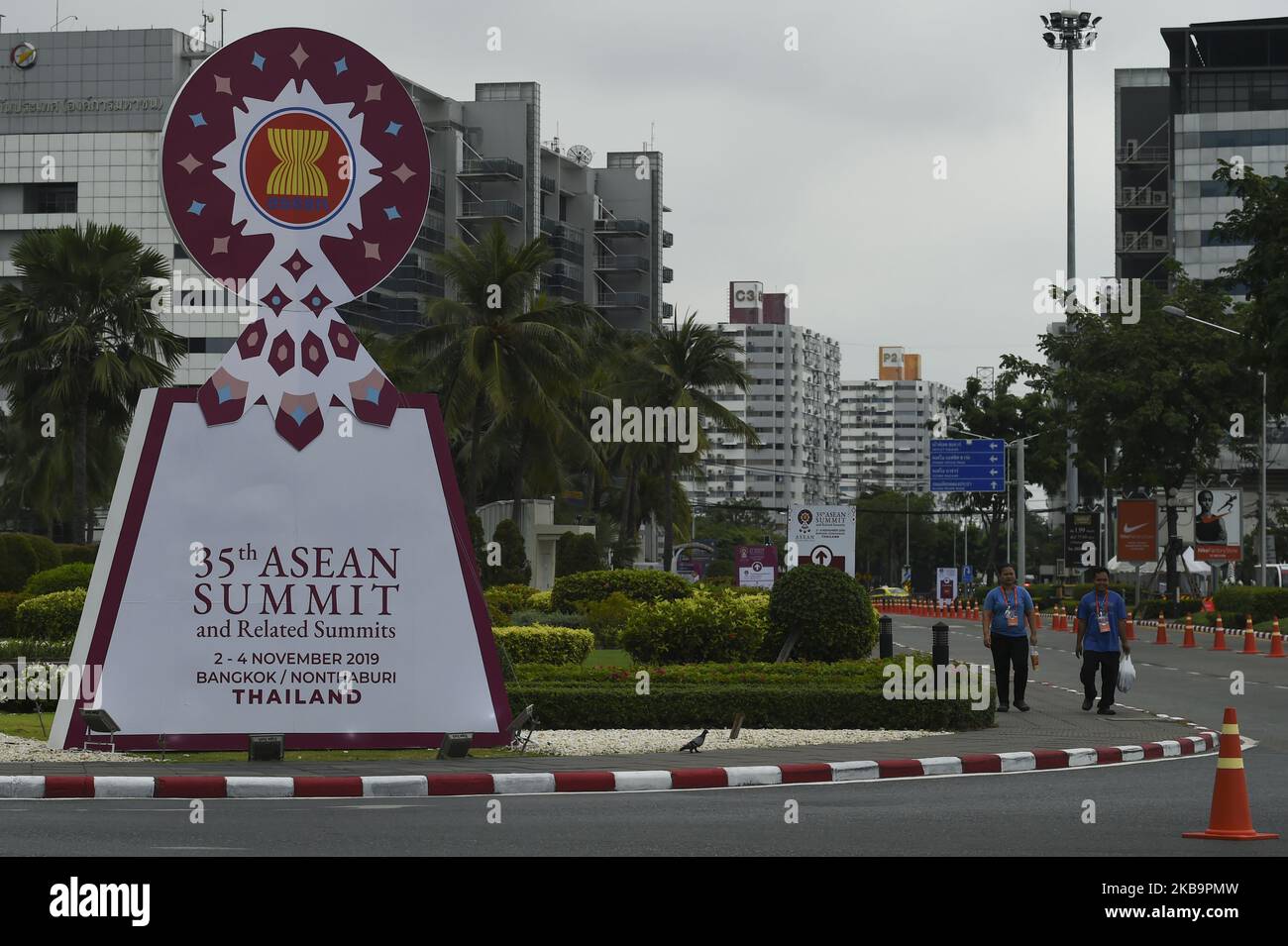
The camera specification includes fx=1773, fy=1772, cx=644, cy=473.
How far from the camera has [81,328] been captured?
40.7 meters

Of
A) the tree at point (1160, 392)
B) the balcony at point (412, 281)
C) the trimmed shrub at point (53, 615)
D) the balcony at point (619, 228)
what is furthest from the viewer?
the balcony at point (619, 228)

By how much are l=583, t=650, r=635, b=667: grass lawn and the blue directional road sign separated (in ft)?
102

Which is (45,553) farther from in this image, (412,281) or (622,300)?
(622,300)

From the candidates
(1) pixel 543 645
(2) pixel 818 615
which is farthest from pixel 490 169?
(2) pixel 818 615

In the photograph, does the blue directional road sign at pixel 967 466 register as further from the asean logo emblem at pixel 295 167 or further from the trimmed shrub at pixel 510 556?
the asean logo emblem at pixel 295 167

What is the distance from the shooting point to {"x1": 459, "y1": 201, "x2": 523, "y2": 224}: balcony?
10788 cm

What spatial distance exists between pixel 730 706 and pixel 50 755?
279 inches

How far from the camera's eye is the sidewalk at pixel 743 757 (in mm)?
14992

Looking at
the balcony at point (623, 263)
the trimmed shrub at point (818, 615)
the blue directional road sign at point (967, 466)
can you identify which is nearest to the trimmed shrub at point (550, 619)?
the trimmed shrub at point (818, 615)

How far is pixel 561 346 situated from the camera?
167 ft

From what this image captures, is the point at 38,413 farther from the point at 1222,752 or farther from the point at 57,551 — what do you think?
the point at 1222,752

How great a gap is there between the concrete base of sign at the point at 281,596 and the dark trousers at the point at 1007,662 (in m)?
7.48
